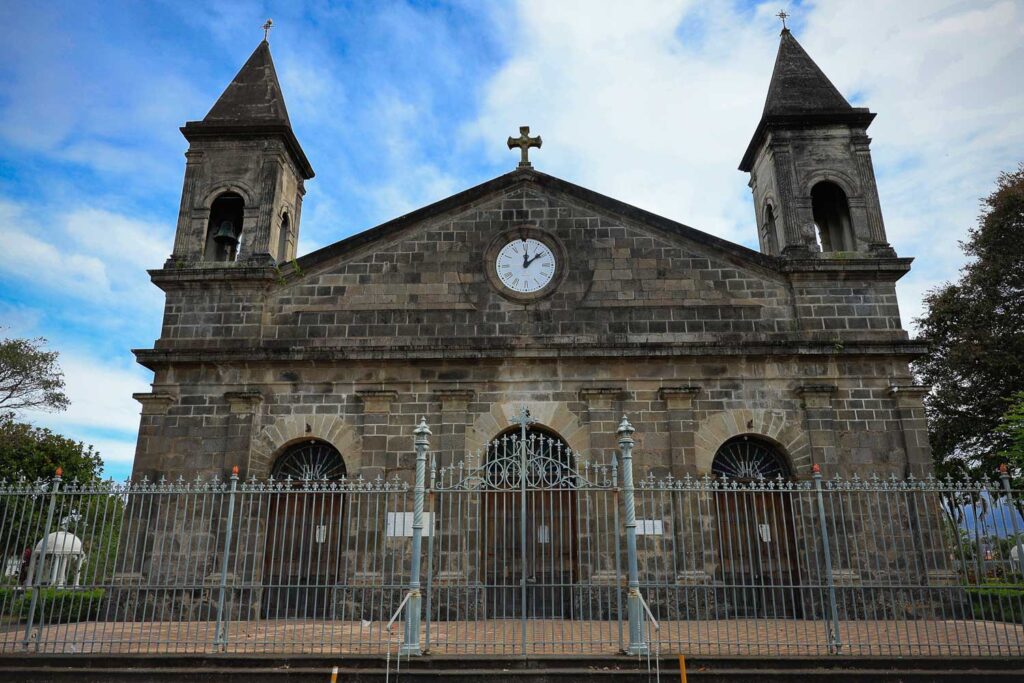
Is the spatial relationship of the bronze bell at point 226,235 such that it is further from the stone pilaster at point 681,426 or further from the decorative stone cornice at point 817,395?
the decorative stone cornice at point 817,395

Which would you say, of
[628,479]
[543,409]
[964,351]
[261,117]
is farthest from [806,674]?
[964,351]

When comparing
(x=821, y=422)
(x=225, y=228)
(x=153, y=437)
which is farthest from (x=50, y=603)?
(x=821, y=422)

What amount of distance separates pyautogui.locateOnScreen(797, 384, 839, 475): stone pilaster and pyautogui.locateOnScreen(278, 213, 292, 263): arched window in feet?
39.1

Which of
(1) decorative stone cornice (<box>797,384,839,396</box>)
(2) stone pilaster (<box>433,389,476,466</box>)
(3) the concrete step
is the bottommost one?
(3) the concrete step

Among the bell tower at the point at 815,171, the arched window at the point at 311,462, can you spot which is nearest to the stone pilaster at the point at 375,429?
the arched window at the point at 311,462

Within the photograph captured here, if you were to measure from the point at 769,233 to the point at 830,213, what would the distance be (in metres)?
1.41

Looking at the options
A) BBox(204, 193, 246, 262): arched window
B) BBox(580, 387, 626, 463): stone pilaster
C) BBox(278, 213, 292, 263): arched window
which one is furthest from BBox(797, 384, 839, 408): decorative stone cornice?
BBox(204, 193, 246, 262): arched window

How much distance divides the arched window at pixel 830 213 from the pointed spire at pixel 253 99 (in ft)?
41.0

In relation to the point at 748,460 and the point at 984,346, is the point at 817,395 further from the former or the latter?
the point at 984,346

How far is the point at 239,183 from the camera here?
16.6m

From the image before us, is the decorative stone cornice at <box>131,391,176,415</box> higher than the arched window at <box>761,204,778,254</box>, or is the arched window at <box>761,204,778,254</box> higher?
the arched window at <box>761,204,778,254</box>

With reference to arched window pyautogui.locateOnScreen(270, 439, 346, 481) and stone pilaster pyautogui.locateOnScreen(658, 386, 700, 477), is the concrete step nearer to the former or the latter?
stone pilaster pyautogui.locateOnScreen(658, 386, 700, 477)

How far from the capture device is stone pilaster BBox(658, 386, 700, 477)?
1380 centimetres

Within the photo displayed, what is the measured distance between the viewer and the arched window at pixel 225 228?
655 inches
